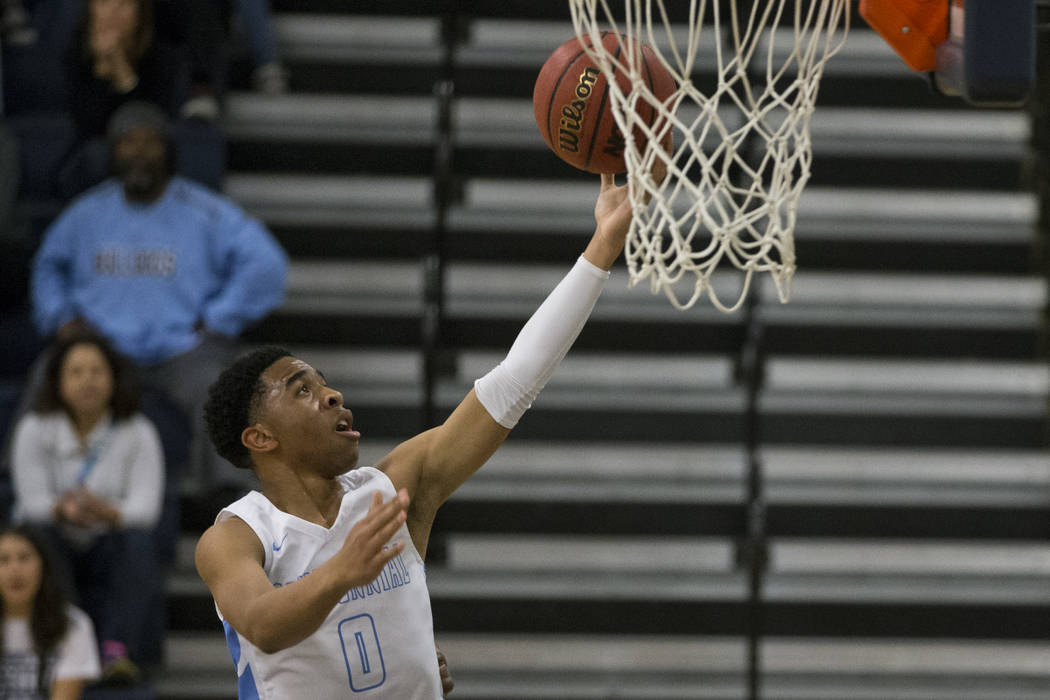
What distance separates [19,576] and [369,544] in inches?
110

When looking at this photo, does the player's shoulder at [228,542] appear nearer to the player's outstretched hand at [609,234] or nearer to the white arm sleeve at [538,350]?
the white arm sleeve at [538,350]

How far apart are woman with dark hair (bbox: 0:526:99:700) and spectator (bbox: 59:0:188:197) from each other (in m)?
2.00

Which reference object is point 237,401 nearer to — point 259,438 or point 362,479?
point 259,438

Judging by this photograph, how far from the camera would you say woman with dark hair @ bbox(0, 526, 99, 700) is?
4277 mm

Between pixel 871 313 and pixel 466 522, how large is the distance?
191 cm

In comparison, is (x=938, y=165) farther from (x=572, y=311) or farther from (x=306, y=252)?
(x=572, y=311)

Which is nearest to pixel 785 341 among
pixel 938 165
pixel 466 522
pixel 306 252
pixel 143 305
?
pixel 938 165

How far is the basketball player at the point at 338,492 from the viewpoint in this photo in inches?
90.7

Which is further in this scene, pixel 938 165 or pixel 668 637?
pixel 938 165

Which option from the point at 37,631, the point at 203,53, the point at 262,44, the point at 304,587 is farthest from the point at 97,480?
the point at 304,587

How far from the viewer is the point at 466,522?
537 centimetres

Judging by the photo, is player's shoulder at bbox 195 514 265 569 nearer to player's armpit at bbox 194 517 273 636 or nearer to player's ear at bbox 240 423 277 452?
player's armpit at bbox 194 517 273 636

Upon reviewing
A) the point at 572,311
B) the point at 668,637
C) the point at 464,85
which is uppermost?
the point at 464,85

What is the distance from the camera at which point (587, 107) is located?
2809 millimetres
